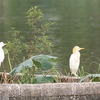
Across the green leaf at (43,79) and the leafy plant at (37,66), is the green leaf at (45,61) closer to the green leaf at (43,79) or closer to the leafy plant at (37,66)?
the leafy plant at (37,66)

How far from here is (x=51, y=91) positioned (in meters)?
4.38

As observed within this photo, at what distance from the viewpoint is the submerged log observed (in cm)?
435

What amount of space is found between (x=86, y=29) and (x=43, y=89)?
14.9 meters

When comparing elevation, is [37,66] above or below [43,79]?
above

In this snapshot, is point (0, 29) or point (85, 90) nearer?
point (85, 90)

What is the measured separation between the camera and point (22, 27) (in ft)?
66.5

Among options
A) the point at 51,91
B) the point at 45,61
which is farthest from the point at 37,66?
the point at 51,91

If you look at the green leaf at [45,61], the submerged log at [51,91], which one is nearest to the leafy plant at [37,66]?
the green leaf at [45,61]

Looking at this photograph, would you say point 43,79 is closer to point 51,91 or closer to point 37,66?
point 37,66

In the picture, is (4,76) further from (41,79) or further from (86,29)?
(86,29)

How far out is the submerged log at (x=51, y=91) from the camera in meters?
4.35

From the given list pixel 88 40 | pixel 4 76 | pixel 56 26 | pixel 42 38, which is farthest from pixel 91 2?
pixel 4 76

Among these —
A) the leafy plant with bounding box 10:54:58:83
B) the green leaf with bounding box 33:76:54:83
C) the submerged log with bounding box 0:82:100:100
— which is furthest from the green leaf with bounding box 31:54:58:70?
the submerged log with bounding box 0:82:100:100

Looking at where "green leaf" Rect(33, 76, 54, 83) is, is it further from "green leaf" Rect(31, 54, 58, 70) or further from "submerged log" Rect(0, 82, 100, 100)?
"submerged log" Rect(0, 82, 100, 100)
